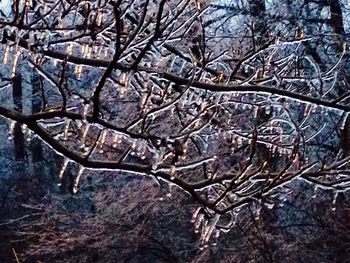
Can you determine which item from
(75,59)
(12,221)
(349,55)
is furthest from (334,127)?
(75,59)

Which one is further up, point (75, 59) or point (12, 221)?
point (75, 59)

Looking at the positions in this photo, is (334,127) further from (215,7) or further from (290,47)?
(215,7)

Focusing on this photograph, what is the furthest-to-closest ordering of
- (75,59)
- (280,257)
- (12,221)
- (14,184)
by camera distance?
1. (14,184)
2. (12,221)
3. (280,257)
4. (75,59)

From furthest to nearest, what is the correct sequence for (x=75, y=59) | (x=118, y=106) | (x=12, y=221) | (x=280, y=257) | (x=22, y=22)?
1. (x=12, y=221)
2. (x=118, y=106)
3. (x=280, y=257)
4. (x=75, y=59)
5. (x=22, y=22)

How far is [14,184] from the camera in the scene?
1251 centimetres

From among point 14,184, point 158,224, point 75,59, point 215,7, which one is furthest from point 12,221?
point 75,59

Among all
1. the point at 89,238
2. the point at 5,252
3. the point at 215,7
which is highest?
the point at 215,7

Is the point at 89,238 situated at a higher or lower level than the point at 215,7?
lower

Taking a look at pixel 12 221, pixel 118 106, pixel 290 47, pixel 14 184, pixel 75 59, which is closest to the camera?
pixel 75 59

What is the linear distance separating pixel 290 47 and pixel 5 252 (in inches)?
218

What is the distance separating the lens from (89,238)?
8906mm

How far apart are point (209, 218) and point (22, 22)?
46.0 inches

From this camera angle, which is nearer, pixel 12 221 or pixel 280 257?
pixel 280 257

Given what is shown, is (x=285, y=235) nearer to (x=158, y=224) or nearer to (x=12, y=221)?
(x=158, y=224)
